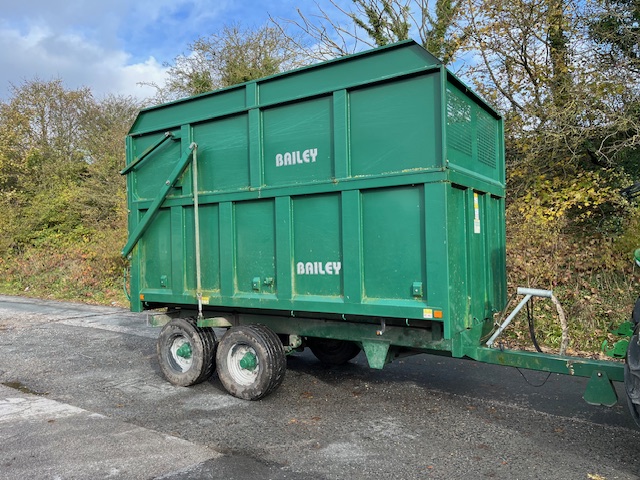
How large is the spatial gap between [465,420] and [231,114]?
145 inches

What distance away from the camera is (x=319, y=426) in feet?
14.6

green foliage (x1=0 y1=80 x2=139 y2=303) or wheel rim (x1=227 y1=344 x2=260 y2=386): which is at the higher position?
green foliage (x1=0 y1=80 x2=139 y2=303)

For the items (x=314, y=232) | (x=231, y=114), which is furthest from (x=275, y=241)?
(x=231, y=114)

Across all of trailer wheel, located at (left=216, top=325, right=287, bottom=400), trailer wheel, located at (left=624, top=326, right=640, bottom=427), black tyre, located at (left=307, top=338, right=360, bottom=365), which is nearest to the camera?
trailer wheel, located at (left=624, top=326, right=640, bottom=427)

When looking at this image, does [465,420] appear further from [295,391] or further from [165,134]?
[165,134]

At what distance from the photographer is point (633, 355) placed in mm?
3275

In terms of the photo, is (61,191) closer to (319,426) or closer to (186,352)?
(186,352)

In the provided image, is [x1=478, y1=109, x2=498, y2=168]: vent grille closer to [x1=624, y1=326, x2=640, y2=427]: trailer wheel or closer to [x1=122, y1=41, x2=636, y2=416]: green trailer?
[x1=122, y1=41, x2=636, y2=416]: green trailer

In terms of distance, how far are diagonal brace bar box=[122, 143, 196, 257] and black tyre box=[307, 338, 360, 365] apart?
2335 millimetres

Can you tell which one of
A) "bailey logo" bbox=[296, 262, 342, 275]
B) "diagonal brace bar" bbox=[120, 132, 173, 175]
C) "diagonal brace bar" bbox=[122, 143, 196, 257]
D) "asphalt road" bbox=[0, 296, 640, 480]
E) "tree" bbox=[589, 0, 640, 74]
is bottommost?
"asphalt road" bbox=[0, 296, 640, 480]

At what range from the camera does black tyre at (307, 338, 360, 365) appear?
622cm

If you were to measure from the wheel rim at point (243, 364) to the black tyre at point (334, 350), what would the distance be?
1.06m

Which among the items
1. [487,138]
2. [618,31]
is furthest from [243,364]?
[618,31]

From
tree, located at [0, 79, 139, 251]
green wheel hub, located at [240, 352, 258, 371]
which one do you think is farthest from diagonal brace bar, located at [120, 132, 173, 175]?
tree, located at [0, 79, 139, 251]
